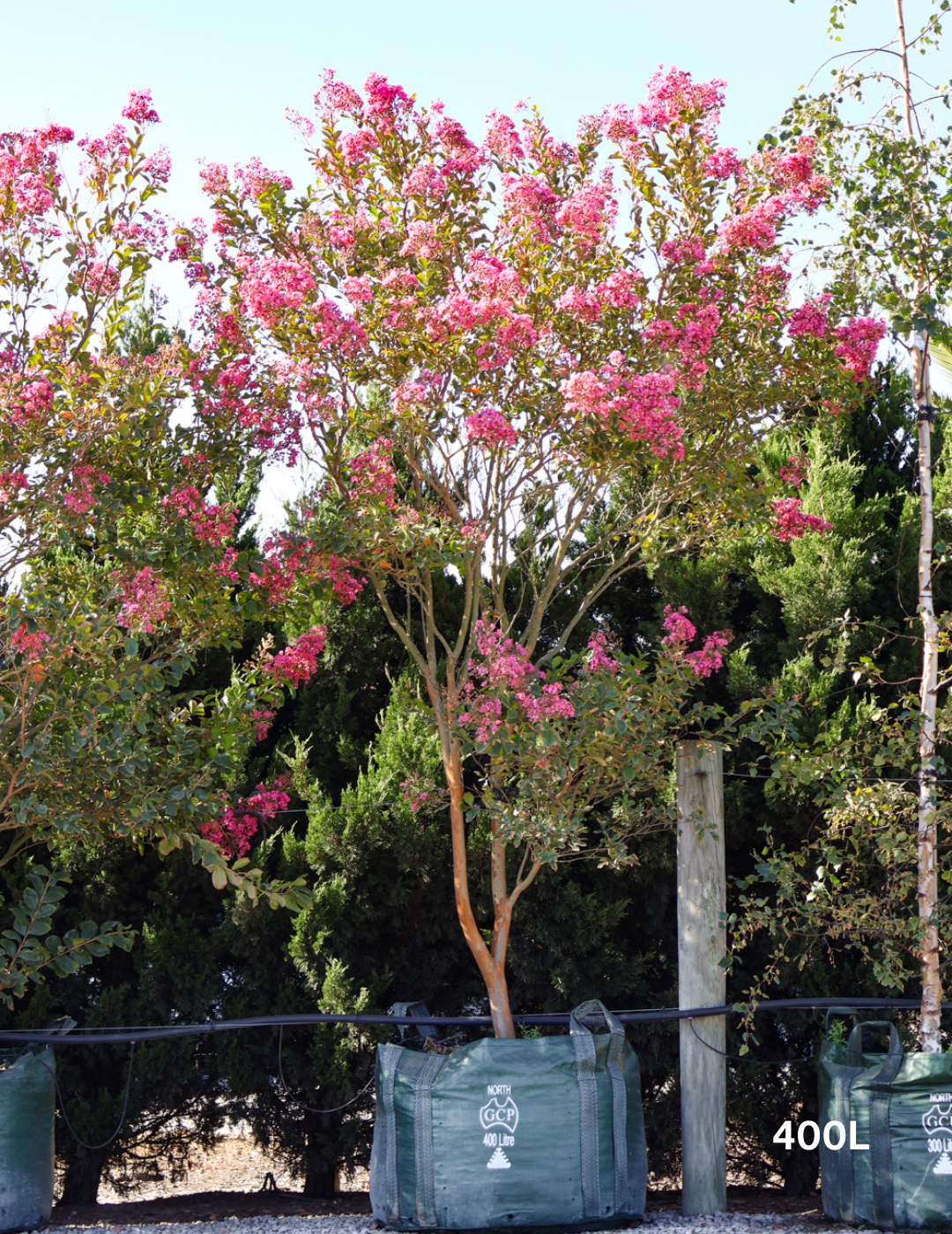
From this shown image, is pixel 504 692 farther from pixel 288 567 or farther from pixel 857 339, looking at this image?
pixel 857 339

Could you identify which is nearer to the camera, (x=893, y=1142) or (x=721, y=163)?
(x=893, y=1142)

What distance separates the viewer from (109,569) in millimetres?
4332

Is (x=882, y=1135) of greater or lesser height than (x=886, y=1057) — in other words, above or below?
below

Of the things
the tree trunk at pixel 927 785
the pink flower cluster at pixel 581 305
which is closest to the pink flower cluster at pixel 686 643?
the tree trunk at pixel 927 785

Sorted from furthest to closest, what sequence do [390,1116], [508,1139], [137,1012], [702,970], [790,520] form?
[137,1012], [790,520], [702,970], [390,1116], [508,1139]

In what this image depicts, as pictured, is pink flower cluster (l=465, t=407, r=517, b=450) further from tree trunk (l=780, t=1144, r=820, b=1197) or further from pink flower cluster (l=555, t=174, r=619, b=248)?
tree trunk (l=780, t=1144, r=820, b=1197)

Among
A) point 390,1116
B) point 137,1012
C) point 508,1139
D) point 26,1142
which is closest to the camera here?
point 508,1139

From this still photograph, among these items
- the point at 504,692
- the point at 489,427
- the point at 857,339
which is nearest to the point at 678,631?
the point at 504,692

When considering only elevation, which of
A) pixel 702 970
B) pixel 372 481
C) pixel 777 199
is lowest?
pixel 702 970

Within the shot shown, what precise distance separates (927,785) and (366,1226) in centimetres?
249

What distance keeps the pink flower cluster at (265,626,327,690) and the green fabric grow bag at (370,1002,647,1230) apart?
142 centimetres

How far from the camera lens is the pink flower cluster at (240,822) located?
4.14 m

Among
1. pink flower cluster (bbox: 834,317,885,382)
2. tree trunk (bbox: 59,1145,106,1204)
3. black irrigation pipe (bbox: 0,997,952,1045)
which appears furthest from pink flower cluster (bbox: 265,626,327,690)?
tree trunk (bbox: 59,1145,106,1204)

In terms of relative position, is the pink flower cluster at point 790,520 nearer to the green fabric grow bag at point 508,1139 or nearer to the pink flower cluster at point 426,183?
the pink flower cluster at point 426,183
